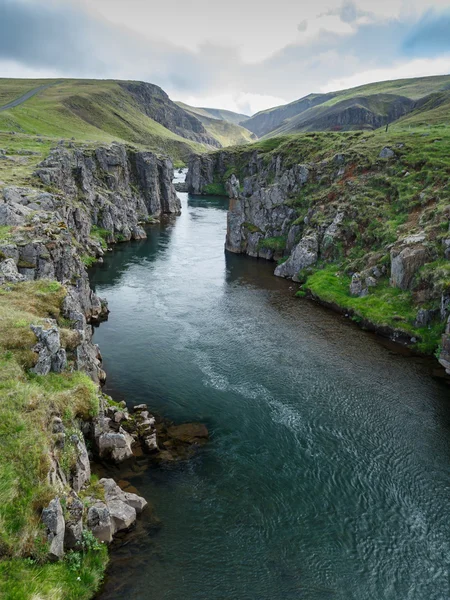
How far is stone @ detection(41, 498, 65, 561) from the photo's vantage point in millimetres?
20312

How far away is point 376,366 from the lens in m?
47.4

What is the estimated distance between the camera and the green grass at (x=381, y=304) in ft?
169

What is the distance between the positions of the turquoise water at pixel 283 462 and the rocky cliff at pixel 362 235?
20.4ft

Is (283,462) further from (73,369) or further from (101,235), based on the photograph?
(101,235)

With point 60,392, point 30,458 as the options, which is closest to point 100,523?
point 30,458

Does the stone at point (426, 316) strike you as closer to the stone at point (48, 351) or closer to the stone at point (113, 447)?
the stone at point (113, 447)

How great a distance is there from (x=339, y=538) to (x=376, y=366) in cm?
2514

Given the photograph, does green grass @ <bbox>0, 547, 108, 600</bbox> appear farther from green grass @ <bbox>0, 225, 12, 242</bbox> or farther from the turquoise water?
green grass @ <bbox>0, 225, 12, 242</bbox>

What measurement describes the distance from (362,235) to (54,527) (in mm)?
67602

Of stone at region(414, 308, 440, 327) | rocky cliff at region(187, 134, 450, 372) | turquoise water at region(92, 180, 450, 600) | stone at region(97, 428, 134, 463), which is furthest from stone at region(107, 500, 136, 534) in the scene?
stone at region(414, 308, 440, 327)

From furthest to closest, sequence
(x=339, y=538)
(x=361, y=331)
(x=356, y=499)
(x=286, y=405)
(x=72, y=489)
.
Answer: (x=361, y=331), (x=286, y=405), (x=356, y=499), (x=339, y=538), (x=72, y=489)

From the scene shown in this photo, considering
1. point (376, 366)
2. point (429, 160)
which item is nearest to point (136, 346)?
point (376, 366)

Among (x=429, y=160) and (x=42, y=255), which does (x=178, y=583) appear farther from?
(x=429, y=160)

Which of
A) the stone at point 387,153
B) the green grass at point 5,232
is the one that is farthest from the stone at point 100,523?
the stone at point 387,153
